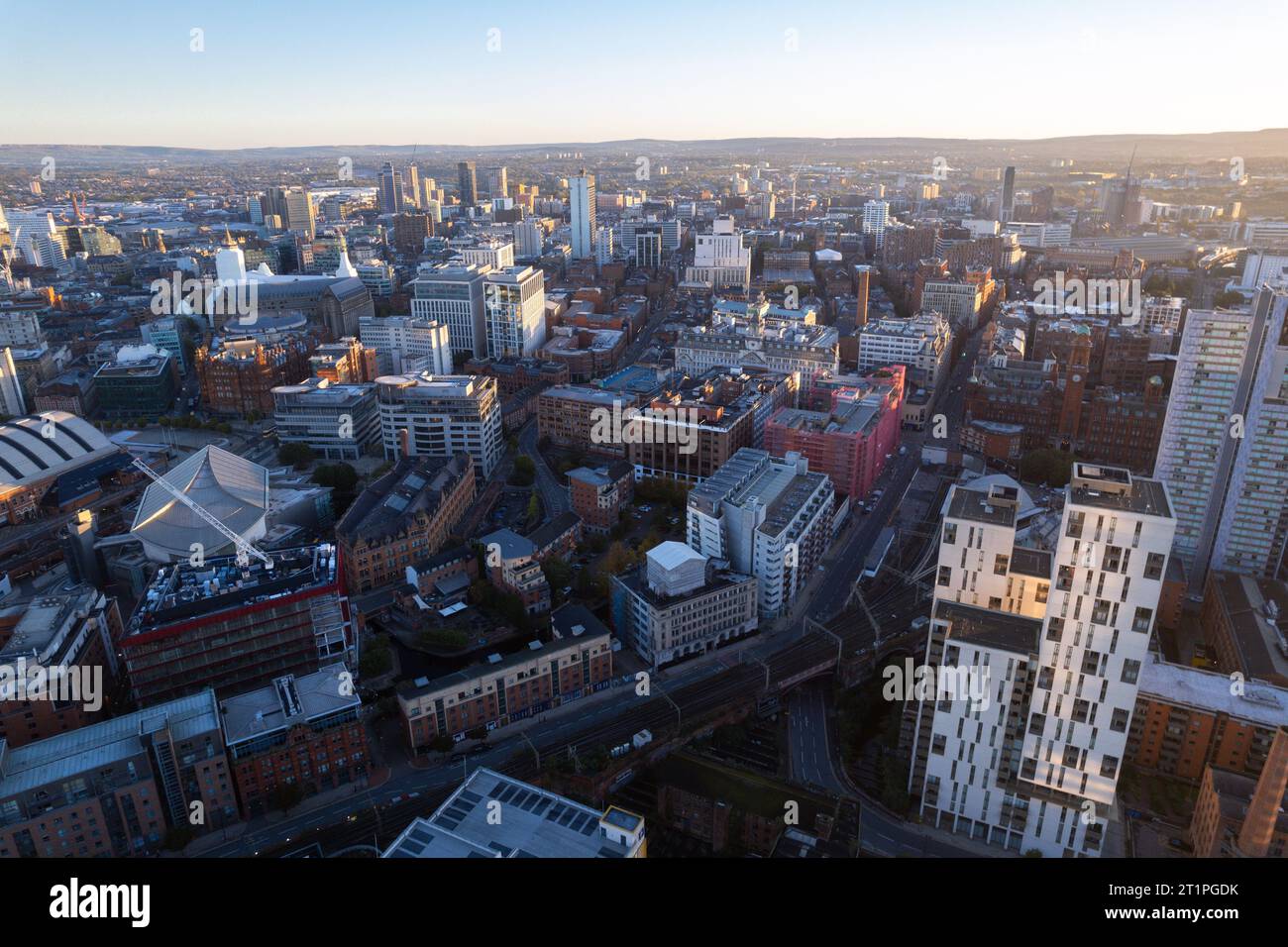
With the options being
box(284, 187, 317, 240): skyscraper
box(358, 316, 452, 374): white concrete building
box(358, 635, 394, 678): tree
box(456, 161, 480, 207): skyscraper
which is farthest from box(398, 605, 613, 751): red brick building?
box(456, 161, 480, 207): skyscraper

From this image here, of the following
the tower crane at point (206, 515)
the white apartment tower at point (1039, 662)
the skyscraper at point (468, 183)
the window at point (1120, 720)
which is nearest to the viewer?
the white apartment tower at point (1039, 662)

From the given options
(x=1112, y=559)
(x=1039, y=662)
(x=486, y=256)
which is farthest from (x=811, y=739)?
(x=486, y=256)

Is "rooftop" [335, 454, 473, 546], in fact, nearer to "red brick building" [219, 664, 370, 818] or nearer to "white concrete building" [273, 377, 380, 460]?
"white concrete building" [273, 377, 380, 460]

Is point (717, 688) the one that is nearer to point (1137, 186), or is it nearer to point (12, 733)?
point (12, 733)

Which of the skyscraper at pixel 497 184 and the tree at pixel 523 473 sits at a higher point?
the skyscraper at pixel 497 184

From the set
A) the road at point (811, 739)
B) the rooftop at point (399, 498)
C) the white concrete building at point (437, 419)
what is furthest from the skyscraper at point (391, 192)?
the road at point (811, 739)

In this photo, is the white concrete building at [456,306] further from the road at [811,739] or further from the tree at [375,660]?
the road at [811,739]
